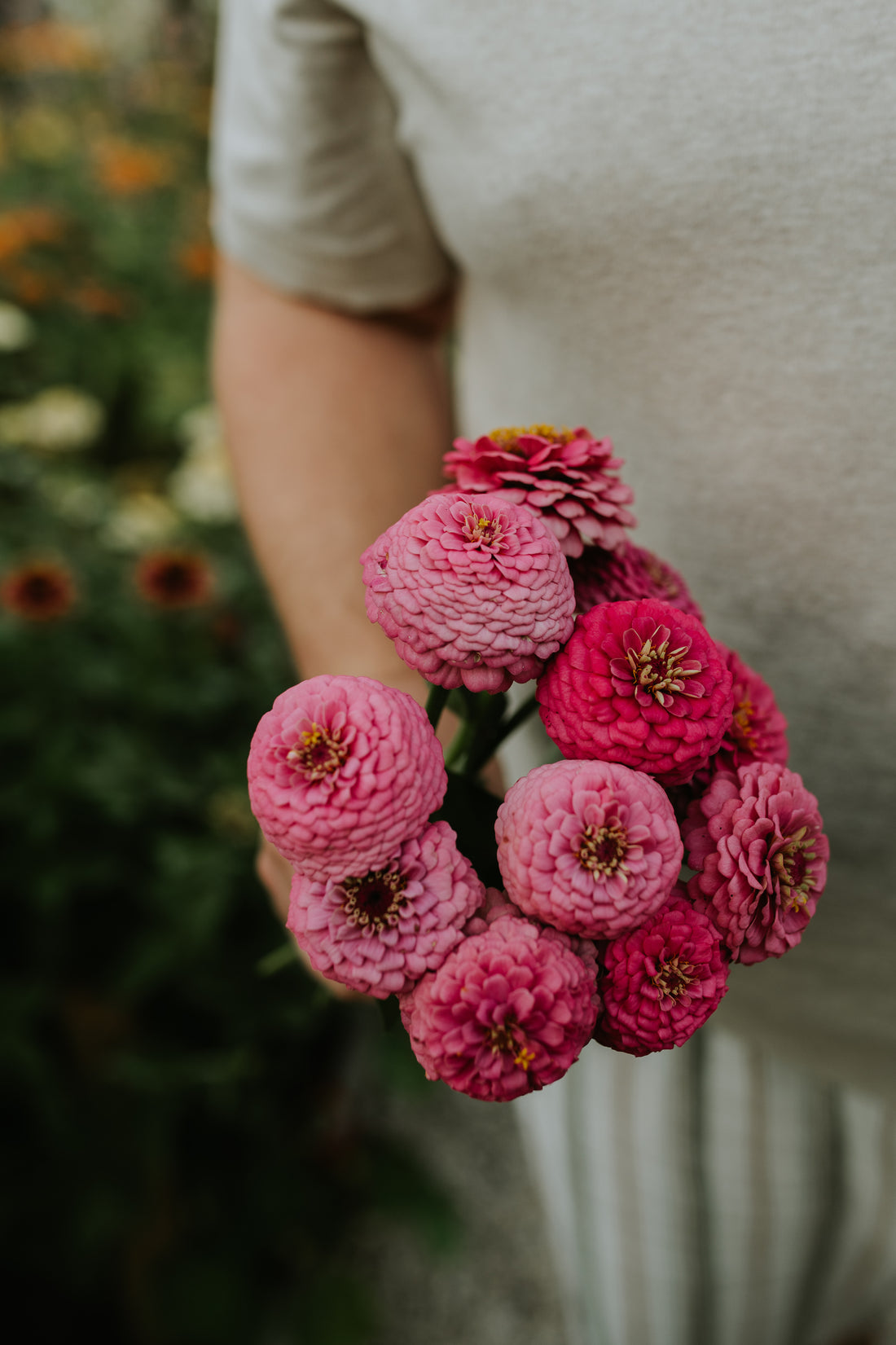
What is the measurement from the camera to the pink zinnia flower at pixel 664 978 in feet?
1.09

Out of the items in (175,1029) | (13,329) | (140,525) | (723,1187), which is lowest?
(175,1029)

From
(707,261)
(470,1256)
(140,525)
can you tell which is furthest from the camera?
(470,1256)

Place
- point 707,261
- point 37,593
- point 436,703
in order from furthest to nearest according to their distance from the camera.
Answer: point 37,593, point 707,261, point 436,703

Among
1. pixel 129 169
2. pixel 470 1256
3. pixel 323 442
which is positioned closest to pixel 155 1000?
pixel 470 1256

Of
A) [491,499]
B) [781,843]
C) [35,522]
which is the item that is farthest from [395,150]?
[35,522]

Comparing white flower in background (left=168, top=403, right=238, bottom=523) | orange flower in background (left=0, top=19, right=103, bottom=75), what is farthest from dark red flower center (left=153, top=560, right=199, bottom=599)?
orange flower in background (left=0, top=19, right=103, bottom=75)

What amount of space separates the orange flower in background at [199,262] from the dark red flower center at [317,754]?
2092mm

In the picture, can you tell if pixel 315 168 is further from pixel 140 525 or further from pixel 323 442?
pixel 140 525

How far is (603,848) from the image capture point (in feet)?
1.05

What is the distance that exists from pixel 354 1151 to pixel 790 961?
1.10 m

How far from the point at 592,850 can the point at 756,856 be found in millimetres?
64

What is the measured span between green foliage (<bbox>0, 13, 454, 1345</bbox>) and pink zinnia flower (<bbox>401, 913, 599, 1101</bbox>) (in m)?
0.88

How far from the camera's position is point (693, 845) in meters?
0.36

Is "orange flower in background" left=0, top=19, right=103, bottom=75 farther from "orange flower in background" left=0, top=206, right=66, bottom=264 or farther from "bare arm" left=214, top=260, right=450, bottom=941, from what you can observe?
"bare arm" left=214, top=260, right=450, bottom=941
